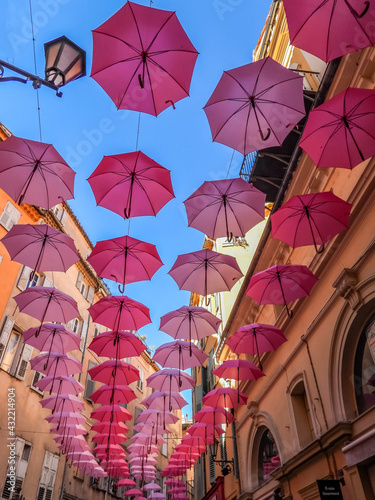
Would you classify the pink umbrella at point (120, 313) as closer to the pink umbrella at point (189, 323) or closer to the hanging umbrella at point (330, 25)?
the pink umbrella at point (189, 323)

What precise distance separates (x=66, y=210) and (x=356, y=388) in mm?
19432

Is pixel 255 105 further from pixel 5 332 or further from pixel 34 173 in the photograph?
pixel 5 332

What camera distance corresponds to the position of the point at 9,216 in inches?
679

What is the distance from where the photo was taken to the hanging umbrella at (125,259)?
9.85 metres

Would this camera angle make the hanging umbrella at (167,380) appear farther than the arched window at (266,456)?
Yes

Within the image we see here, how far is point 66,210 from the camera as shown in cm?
2345

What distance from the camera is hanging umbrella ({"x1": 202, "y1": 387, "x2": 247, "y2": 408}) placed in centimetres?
1400

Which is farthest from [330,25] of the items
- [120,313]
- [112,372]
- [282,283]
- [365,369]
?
[112,372]

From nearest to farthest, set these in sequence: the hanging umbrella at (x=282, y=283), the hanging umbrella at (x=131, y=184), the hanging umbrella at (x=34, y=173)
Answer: the hanging umbrella at (x=34, y=173)
the hanging umbrella at (x=131, y=184)
the hanging umbrella at (x=282, y=283)

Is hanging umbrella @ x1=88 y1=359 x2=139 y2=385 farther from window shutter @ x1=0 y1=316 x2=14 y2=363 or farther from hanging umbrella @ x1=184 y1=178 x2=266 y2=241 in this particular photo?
hanging umbrella @ x1=184 y1=178 x2=266 y2=241

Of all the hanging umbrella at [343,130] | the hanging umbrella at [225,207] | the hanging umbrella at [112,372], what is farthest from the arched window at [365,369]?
the hanging umbrella at [112,372]

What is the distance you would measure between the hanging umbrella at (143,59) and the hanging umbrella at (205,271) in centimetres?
451

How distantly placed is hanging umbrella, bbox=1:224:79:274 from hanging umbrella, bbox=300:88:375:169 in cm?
609

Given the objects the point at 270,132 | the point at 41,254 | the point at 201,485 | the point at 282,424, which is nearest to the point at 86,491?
the point at 201,485
